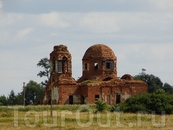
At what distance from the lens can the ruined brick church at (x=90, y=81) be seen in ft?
188

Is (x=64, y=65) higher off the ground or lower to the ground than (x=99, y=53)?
lower

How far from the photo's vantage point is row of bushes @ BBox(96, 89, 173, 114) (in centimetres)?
4809

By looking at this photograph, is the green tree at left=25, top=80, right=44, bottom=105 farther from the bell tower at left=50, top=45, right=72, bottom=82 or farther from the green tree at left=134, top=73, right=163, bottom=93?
the bell tower at left=50, top=45, right=72, bottom=82

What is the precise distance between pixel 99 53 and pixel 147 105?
1339 centimetres

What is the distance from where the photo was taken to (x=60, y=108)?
51812mm

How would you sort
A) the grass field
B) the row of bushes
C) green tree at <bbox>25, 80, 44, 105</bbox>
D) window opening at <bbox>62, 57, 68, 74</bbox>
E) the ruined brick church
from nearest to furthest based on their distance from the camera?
the grass field, the row of bushes, the ruined brick church, window opening at <bbox>62, 57, 68, 74</bbox>, green tree at <bbox>25, 80, 44, 105</bbox>

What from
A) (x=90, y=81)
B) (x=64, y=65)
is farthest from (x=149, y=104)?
(x=64, y=65)

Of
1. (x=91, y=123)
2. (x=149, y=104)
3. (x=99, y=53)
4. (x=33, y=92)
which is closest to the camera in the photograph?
(x=91, y=123)

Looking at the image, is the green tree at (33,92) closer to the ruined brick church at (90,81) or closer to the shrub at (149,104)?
the ruined brick church at (90,81)

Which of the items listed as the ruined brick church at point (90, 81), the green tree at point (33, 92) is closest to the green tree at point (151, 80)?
the green tree at point (33, 92)

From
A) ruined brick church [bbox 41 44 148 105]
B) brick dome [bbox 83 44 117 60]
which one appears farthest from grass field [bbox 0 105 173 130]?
brick dome [bbox 83 44 117 60]

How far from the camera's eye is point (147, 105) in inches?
1922

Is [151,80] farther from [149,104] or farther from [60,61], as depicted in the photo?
[149,104]

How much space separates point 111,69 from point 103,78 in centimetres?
139
